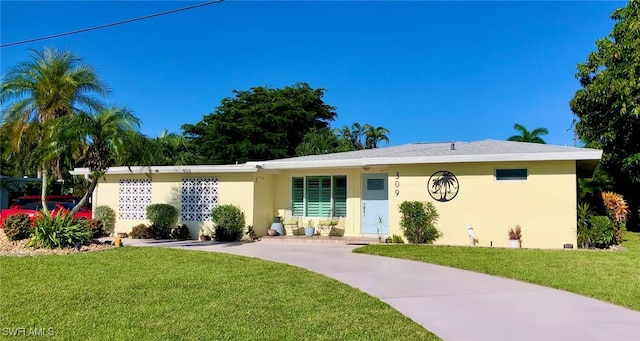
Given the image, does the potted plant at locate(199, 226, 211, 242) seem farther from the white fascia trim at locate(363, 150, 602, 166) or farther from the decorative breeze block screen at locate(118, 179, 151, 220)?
the white fascia trim at locate(363, 150, 602, 166)

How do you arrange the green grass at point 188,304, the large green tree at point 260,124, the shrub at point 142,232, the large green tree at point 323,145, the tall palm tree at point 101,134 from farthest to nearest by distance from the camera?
the large green tree at point 260,124
the large green tree at point 323,145
the shrub at point 142,232
the tall palm tree at point 101,134
the green grass at point 188,304

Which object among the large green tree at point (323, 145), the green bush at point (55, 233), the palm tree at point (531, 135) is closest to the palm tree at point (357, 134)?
the large green tree at point (323, 145)

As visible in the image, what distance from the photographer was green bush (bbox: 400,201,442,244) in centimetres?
1379

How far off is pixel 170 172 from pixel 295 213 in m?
4.85

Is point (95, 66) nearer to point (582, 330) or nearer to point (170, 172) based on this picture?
point (170, 172)

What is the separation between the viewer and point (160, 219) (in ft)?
52.7

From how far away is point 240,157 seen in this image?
3797cm

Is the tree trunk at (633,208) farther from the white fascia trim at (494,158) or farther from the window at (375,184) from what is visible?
the window at (375,184)

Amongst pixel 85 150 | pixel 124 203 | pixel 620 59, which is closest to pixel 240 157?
pixel 124 203

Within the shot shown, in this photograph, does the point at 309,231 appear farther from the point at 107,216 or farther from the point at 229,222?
the point at 107,216

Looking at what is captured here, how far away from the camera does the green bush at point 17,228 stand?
12.1 metres

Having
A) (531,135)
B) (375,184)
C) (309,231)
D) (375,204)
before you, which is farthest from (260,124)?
(375,204)

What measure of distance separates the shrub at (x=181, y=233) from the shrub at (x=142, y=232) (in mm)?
834

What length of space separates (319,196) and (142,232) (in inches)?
258
